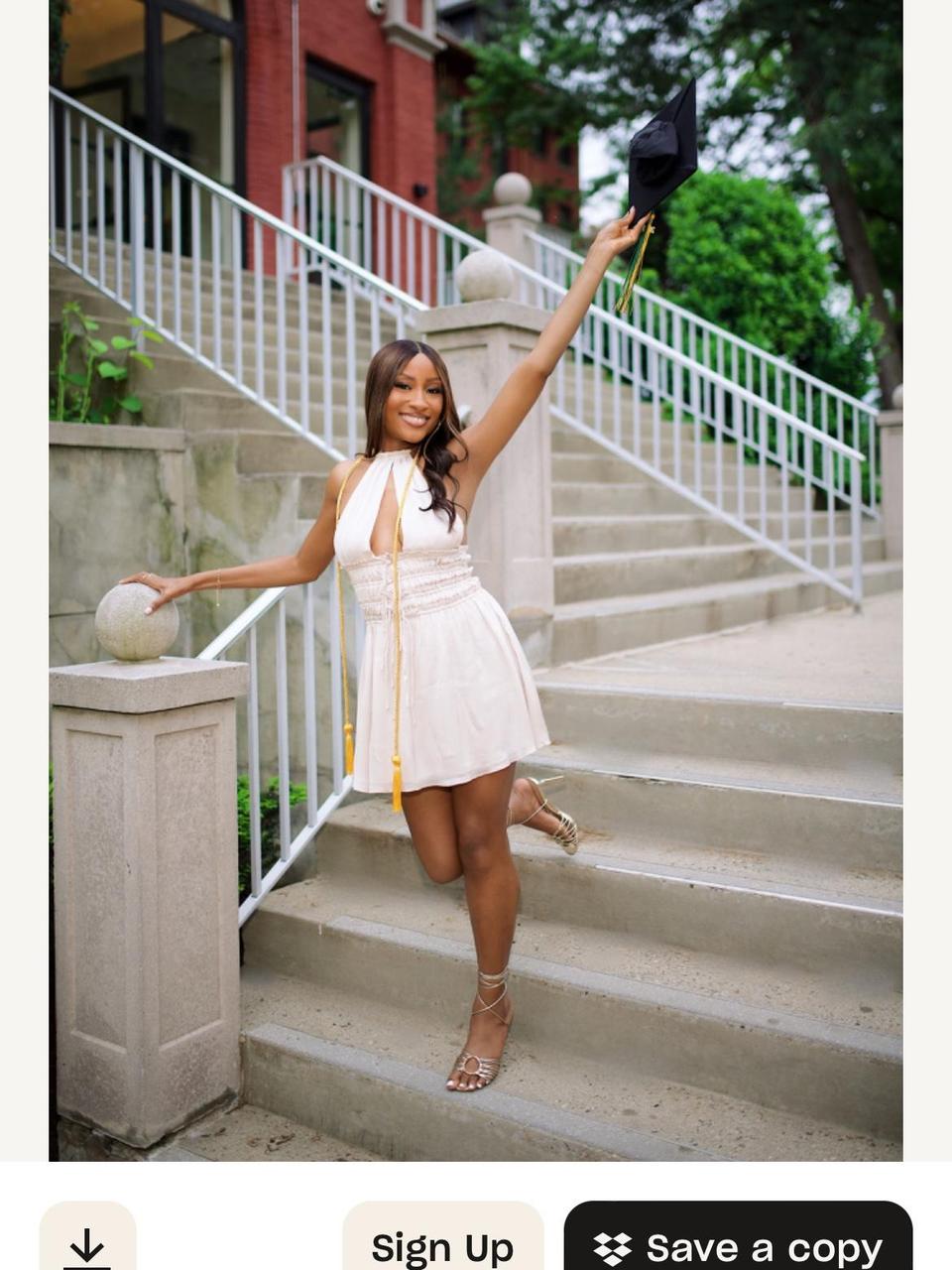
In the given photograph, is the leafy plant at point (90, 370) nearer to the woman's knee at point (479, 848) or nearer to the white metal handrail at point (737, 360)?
the woman's knee at point (479, 848)

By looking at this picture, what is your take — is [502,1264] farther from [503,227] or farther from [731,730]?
[503,227]

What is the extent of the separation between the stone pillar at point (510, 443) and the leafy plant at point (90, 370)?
1.84 metres

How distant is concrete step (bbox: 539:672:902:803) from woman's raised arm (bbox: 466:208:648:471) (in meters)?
1.44

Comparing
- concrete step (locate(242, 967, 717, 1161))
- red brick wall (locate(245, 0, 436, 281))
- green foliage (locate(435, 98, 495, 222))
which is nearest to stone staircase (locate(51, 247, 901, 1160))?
concrete step (locate(242, 967, 717, 1161))

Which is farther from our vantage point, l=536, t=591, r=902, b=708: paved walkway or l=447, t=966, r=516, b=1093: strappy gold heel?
l=536, t=591, r=902, b=708: paved walkway

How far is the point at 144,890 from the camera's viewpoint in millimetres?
2902

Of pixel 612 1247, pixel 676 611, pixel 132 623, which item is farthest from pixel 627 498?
pixel 612 1247

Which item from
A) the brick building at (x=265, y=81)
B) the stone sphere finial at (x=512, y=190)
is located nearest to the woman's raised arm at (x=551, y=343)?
the stone sphere finial at (x=512, y=190)

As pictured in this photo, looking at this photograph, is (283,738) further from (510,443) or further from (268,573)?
(510,443)

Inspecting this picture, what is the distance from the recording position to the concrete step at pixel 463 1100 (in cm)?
256

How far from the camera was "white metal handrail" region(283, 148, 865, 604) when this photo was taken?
625 cm

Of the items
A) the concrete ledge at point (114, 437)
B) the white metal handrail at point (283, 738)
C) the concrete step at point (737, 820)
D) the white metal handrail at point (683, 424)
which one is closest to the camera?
the concrete step at point (737, 820)

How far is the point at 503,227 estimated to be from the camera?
8.81 metres

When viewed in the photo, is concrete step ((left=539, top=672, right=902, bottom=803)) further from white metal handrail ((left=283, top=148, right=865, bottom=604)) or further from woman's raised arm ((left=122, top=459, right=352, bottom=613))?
white metal handrail ((left=283, top=148, right=865, bottom=604))
